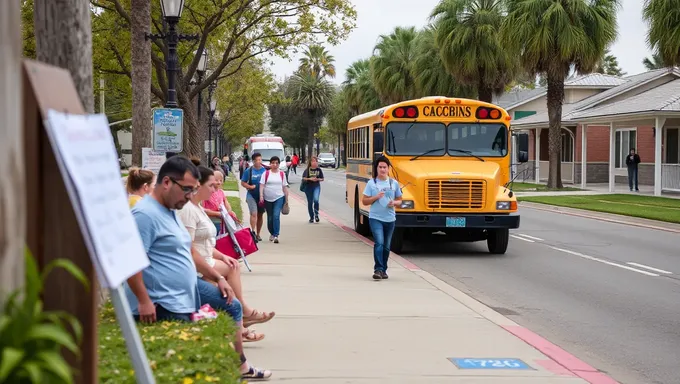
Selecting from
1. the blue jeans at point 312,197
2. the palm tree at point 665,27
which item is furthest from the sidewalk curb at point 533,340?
the palm tree at point 665,27

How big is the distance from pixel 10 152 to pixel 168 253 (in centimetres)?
386

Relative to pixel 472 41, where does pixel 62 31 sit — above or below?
below

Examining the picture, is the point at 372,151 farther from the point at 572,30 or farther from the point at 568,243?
the point at 572,30

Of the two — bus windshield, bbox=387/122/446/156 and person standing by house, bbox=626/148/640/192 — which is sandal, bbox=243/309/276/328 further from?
person standing by house, bbox=626/148/640/192

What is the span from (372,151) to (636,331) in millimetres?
9405

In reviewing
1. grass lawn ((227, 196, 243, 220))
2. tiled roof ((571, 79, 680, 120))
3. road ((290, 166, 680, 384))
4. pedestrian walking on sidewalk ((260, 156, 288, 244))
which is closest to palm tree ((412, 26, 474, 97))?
tiled roof ((571, 79, 680, 120))

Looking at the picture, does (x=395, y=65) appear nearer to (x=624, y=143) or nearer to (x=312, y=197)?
(x=624, y=143)

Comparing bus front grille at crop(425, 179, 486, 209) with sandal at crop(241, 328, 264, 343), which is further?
bus front grille at crop(425, 179, 486, 209)

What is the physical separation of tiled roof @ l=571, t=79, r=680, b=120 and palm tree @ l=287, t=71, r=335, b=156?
6780cm

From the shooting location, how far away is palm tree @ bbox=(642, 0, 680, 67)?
2809 cm

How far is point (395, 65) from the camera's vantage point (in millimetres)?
67625

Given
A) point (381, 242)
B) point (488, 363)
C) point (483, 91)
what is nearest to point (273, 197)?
point (381, 242)

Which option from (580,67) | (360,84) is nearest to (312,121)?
(360,84)

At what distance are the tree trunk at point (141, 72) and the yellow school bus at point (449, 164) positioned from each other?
14.3 ft
